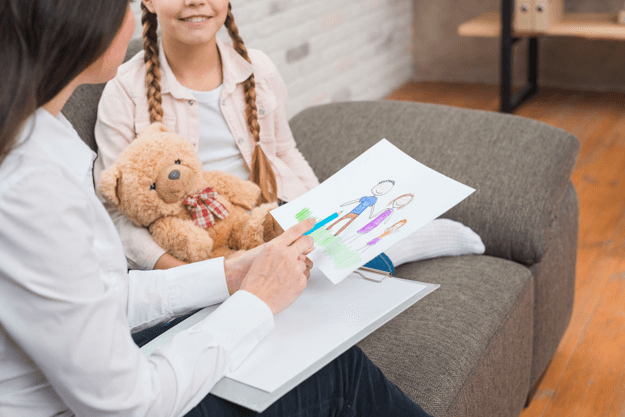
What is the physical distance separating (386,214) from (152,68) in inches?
23.2

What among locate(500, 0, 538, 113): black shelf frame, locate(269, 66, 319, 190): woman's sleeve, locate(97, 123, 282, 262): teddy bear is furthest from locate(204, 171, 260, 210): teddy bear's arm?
locate(500, 0, 538, 113): black shelf frame

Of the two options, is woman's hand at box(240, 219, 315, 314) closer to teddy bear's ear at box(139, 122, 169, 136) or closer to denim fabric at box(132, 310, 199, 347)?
denim fabric at box(132, 310, 199, 347)

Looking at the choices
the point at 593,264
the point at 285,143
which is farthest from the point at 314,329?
the point at 593,264

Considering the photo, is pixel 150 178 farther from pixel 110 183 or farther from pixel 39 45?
pixel 39 45

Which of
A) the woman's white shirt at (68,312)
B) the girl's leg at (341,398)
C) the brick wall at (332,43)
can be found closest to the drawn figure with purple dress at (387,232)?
the girl's leg at (341,398)

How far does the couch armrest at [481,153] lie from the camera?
4.66ft

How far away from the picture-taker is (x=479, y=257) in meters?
1.38

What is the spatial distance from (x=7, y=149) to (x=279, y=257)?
0.36 metres

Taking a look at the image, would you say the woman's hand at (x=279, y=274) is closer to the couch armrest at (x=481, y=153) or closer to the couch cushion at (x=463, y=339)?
the couch cushion at (x=463, y=339)

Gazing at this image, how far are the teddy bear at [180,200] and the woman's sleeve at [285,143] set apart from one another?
225 millimetres

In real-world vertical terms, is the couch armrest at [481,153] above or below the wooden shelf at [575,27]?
above

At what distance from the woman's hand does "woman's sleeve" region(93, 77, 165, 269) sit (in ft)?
1.33

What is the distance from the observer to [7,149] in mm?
595

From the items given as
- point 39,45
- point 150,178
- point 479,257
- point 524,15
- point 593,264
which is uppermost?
point 39,45
